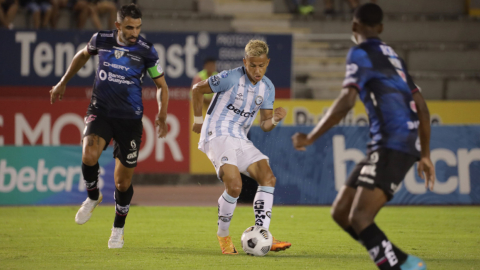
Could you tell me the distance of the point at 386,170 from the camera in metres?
4.38

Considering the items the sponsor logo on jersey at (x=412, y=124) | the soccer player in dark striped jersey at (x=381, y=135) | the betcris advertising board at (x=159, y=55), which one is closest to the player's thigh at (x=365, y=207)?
the soccer player in dark striped jersey at (x=381, y=135)

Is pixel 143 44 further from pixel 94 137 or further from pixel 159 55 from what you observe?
pixel 159 55

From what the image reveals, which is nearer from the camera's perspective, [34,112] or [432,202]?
[432,202]

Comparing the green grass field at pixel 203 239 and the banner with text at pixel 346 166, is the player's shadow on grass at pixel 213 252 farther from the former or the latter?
the banner with text at pixel 346 166

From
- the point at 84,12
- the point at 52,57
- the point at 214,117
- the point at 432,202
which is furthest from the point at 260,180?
the point at 84,12

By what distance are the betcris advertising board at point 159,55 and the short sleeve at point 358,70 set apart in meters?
9.65

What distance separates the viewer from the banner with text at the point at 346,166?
10625mm

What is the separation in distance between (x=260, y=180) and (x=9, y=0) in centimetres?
1144

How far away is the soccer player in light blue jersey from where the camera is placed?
6.06 m

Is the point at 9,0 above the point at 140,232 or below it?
above

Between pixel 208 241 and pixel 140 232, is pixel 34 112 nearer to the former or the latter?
pixel 140 232

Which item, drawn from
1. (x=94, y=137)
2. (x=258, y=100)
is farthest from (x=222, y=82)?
(x=94, y=137)

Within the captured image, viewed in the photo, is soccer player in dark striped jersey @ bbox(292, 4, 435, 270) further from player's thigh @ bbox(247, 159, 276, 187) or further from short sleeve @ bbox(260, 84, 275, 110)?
short sleeve @ bbox(260, 84, 275, 110)

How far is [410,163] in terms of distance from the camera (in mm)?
4453
